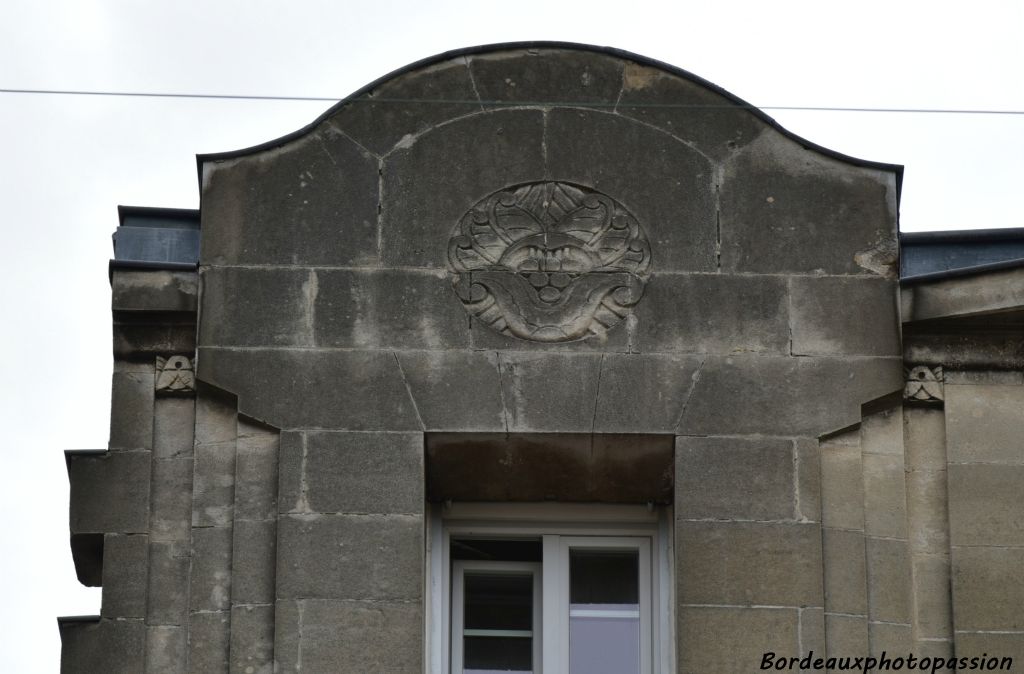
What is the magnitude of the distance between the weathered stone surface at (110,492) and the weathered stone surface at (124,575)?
71mm

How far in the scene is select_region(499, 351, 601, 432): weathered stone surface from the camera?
14.2 m

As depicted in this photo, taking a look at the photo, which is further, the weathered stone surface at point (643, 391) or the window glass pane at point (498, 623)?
the window glass pane at point (498, 623)

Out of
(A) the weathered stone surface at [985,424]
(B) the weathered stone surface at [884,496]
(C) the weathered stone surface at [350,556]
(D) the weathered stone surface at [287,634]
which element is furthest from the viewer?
(A) the weathered stone surface at [985,424]

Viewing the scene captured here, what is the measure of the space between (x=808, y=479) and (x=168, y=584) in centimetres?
367

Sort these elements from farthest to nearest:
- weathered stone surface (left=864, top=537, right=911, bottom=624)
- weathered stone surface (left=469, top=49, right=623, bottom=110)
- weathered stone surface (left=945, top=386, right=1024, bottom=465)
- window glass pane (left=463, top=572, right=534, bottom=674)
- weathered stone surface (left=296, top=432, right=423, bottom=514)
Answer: weathered stone surface (left=469, top=49, right=623, bottom=110) < window glass pane (left=463, top=572, right=534, bottom=674) < weathered stone surface (left=945, top=386, right=1024, bottom=465) < weathered stone surface (left=296, top=432, right=423, bottom=514) < weathered stone surface (left=864, top=537, right=911, bottom=624)

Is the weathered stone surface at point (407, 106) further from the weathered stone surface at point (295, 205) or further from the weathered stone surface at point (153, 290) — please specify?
the weathered stone surface at point (153, 290)

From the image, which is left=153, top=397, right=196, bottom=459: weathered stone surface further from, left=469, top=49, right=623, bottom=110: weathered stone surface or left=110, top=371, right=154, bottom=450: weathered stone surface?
left=469, top=49, right=623, bottom=110: weathered stone surface

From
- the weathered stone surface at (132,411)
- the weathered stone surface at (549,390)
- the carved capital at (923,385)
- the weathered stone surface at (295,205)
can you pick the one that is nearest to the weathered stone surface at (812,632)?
the carved capital at (923,385)

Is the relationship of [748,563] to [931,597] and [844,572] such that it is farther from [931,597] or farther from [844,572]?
[931,597]

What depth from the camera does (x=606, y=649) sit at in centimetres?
1448

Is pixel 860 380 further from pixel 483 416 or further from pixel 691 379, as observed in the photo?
pixel 483 416

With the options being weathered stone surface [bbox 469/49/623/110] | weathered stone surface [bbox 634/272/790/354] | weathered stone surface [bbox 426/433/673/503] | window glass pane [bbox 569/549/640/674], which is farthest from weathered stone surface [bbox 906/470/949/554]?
weathered stone surface [bbox 469/49/623/110]

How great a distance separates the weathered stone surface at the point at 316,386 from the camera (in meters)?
14.2

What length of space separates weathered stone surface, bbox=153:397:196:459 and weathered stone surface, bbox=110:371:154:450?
0.17 feet
